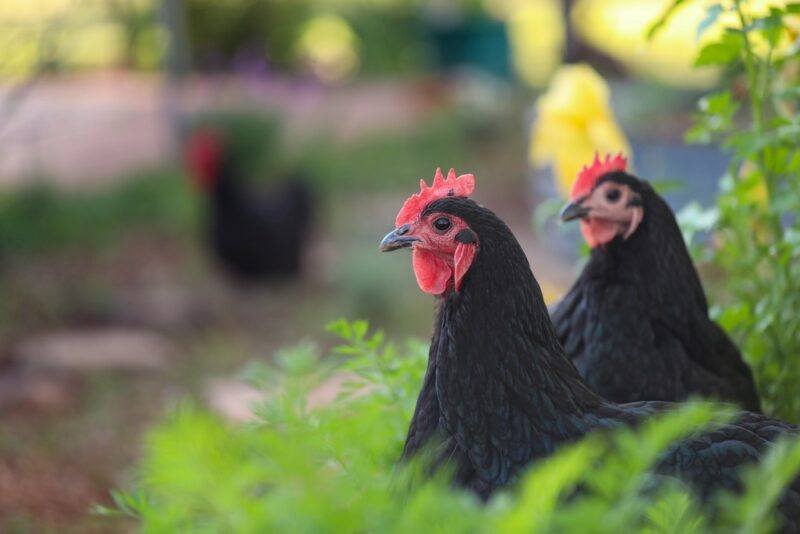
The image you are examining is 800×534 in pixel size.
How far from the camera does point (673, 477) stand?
156 cm

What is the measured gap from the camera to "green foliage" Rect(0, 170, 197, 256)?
591 cm

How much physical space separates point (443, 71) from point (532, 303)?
1046 cm

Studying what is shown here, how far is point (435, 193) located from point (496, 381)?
0.37m

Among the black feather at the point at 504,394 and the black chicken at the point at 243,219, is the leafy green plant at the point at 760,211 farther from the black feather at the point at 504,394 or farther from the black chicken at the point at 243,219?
the black chicken at the point at 243,219

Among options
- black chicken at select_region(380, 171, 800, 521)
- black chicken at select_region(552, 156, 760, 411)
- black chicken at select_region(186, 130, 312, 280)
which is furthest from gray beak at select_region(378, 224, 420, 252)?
black chicken at select_region(186, 130, 312, 280)

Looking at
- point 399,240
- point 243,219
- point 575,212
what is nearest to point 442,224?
point 399,240

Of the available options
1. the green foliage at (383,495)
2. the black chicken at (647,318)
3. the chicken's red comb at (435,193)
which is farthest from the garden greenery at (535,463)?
the chicken's red comb at (435,193)

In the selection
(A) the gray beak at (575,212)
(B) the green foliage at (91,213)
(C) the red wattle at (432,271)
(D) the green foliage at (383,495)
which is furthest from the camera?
(B) the green foliage at (91,213)

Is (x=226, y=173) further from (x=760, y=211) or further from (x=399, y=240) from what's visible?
(x=399, y=240)

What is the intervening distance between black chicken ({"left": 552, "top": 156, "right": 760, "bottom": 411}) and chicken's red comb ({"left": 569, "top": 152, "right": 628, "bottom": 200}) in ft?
0.07

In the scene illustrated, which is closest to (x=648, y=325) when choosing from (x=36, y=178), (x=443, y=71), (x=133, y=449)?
(x=133, y=449)

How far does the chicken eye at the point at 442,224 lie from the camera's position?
1764mm

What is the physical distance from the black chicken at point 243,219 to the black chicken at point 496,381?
195 inches

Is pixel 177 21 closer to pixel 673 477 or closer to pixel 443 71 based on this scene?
pixel 443 71
